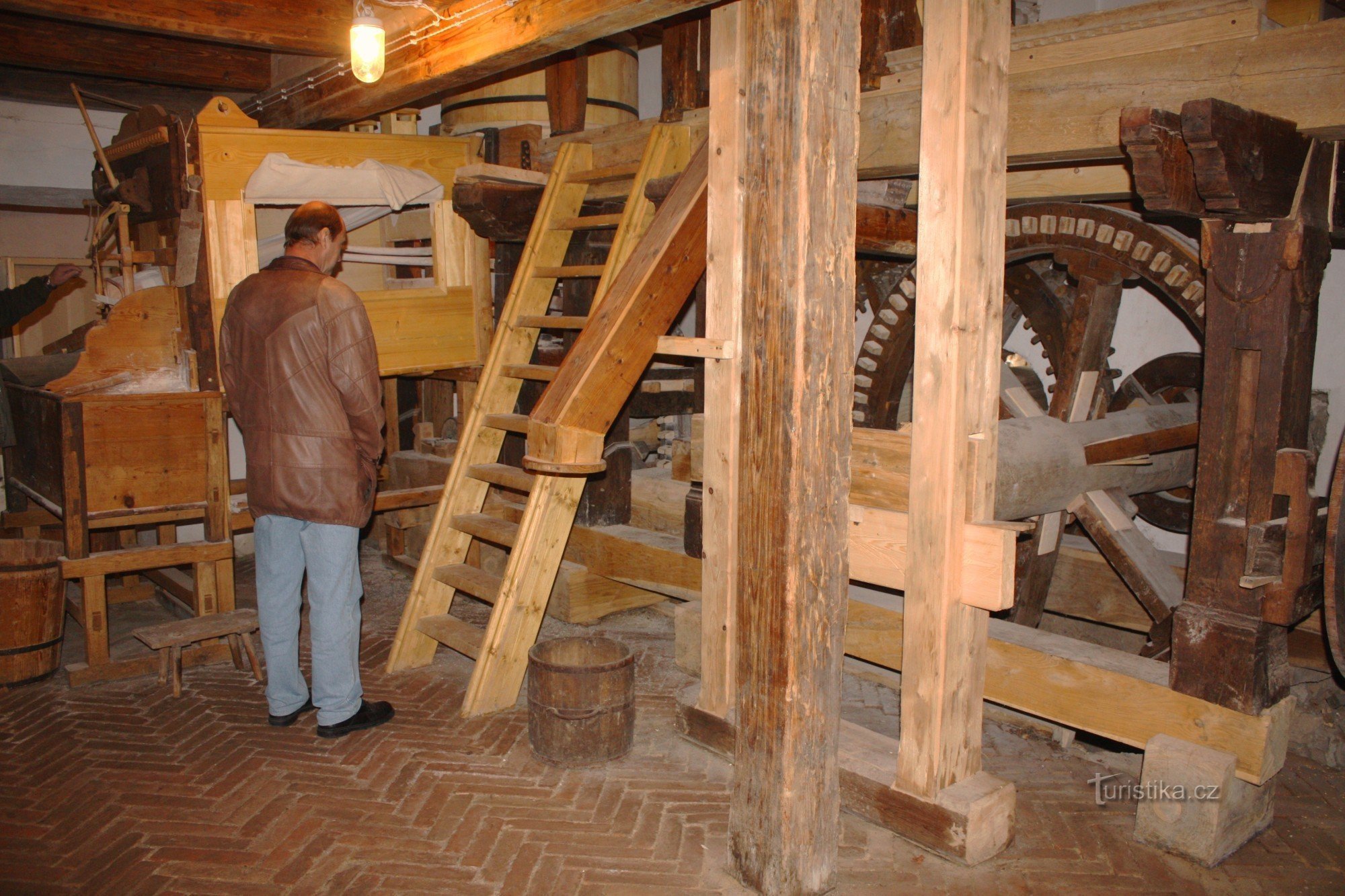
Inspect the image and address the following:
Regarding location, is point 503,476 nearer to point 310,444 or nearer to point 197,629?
point 310,444

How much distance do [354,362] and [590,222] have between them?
1829mm

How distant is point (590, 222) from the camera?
564cm

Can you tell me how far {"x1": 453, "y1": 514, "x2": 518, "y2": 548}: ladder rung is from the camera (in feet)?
16.4

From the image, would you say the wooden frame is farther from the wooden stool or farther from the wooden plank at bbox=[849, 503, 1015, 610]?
the wooden plank at bbox=[849, 503, 1015, 610]

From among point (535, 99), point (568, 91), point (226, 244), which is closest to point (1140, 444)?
point (568, 91)

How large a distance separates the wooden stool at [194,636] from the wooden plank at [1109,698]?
135 inches

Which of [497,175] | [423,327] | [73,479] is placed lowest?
[73,479]

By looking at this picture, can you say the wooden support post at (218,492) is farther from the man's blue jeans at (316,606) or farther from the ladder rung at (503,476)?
the ladder rung at (503,476)

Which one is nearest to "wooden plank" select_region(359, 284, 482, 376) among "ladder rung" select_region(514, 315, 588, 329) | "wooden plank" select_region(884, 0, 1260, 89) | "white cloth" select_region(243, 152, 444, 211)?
"white cloth" select_region(243, 152, 444, 211)

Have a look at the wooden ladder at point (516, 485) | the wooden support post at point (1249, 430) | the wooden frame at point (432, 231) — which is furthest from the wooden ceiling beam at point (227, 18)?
the wooden support post at point (1249, 430)

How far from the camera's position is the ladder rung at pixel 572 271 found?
525 cm

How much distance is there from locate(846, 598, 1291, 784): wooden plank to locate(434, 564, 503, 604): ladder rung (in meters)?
1.96

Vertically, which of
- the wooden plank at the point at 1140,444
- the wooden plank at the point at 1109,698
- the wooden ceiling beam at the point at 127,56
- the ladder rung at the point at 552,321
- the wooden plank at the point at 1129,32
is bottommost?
the wooden plank at the point at 1109,698

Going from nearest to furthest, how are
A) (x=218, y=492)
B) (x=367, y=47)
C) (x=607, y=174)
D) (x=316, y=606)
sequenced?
1. (x=316, y=606)
2. (x=367, y=47)
3. (x=607, y=174)
4. (x=218, y=492)
